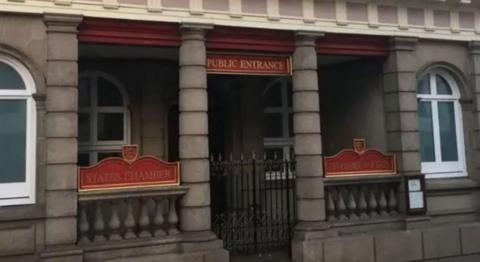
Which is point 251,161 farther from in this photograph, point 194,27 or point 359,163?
point 194,27

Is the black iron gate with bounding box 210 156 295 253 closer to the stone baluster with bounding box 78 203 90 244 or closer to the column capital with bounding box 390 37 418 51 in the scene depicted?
the stone baluster with bounding box 78 203 90 244

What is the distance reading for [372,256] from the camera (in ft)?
35.2

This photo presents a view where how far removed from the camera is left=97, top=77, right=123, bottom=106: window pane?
12117mm

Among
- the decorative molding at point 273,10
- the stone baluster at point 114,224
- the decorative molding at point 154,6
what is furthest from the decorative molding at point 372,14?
the stone baluster at point 114,224

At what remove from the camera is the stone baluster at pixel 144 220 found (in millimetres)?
9352

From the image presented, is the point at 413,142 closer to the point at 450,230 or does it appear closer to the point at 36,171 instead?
the point at 450,230

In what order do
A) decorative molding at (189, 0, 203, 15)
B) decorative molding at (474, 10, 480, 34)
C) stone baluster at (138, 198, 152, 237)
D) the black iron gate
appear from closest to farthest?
1. stone baluster at (138, 198, 152, 237)
2. decorative molding at (189, 0, 203, 15)
3. the black iron gate
4. decorative molding at (474, 10, 480, 34)

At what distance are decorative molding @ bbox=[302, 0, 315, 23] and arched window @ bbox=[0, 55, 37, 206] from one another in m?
5.41

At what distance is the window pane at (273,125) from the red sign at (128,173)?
15.8 ft

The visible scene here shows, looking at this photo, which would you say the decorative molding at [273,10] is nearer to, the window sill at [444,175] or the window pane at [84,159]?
the window sill at [444,175]

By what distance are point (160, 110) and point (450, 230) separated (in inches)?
277

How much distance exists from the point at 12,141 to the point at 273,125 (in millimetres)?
7183

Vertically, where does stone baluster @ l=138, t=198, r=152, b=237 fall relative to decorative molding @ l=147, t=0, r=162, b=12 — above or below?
below

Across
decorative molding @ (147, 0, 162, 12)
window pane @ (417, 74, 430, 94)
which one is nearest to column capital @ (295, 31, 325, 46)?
decorative molding @ (147, 0, 162, 12)
